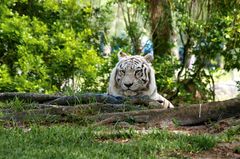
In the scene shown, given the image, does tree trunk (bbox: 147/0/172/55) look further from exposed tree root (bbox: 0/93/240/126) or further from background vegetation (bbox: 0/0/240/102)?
exposed tree root (bbox: 0/93/240/126)

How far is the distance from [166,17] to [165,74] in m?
1.35

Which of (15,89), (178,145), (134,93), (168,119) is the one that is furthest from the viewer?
(15,89)

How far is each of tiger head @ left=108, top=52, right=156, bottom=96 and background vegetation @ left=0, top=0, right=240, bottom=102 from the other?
407cm

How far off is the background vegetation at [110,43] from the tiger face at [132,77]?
161 inches

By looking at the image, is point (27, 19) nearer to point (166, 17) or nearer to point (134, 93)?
point (166, 17)

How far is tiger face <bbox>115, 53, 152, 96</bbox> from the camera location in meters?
8.38

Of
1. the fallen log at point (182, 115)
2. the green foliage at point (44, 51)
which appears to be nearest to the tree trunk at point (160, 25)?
the green foliage at point (44, 51)

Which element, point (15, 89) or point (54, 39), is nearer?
point (15, 89)

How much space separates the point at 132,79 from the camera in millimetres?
8422

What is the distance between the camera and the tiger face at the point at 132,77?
8375mm

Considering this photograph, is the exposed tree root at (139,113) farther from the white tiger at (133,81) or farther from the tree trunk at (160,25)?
the tree trunk at (160,25)

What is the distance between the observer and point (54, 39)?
1351 cm

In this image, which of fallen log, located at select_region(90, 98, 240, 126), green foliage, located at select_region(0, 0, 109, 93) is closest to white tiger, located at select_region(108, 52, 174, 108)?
fallen log, located at select_region(90, 98, 240, 126)

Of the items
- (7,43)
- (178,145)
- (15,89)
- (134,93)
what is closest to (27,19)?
(7,43)
